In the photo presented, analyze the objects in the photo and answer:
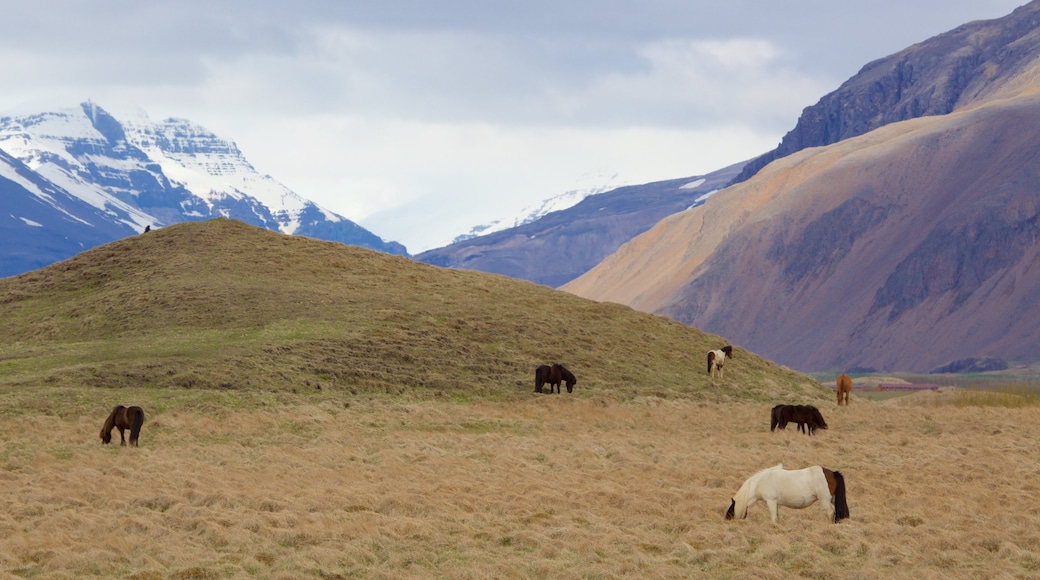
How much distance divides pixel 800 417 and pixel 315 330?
29.5 m

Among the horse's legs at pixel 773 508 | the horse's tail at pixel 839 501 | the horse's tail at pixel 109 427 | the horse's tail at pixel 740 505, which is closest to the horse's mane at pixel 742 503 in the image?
the horse's tail at pixel 740 505

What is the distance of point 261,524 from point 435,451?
15.0 meters

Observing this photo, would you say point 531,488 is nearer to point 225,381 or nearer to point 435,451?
point 435,451

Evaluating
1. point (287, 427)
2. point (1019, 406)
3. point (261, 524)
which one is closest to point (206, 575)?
point (261, 524)

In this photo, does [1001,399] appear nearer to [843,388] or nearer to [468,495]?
[843,388]

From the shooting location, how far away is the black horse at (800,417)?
163 feet

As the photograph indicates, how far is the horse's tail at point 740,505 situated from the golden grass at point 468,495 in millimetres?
327

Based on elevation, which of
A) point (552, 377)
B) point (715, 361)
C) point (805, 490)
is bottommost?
point (805, 490)

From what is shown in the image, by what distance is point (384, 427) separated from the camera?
159 ft

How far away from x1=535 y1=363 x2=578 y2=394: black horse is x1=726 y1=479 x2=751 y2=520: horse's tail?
34157 millimetres

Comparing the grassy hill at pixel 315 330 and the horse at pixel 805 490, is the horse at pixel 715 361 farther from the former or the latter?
the horse at pixel 805 490

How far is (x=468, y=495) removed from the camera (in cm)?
3083

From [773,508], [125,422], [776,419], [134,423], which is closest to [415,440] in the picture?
[134,423]

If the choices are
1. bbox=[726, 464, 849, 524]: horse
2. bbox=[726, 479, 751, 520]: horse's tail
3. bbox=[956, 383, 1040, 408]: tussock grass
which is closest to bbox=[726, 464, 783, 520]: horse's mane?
bbox=[726, 479, 751, 520]: horse's tail
